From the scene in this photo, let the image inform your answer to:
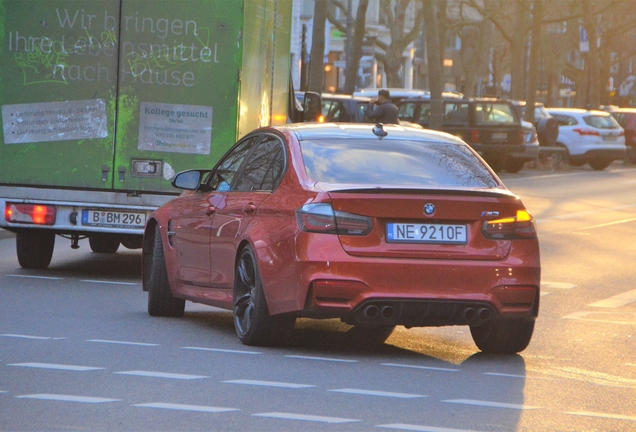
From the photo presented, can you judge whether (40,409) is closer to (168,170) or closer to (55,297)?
(55,297)

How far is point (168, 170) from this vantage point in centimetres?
1303

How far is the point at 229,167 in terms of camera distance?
32.7ft

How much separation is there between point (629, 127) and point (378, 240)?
38237 millimetres

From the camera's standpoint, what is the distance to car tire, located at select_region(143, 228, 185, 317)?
413 inches

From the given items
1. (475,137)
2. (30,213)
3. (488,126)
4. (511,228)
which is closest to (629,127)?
(488,126)

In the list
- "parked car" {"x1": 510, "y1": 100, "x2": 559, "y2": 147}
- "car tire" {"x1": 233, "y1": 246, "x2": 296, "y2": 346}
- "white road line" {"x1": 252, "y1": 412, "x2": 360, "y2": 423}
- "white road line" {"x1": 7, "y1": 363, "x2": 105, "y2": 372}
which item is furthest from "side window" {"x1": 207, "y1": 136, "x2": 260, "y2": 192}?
"parked car" {"x1": 510, "y1": 100, "x2": 559, "y2": 147}

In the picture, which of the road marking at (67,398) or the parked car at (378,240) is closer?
the road marking at (67,398)

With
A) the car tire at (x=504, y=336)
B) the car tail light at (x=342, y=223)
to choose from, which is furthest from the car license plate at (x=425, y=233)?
the car tire at (x=504, y=336)

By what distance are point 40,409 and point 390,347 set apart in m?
3.19

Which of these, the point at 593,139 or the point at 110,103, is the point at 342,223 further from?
the point at 593,139

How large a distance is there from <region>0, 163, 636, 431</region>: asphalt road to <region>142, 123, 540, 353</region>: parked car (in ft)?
1.01

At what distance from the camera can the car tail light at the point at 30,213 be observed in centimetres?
1294

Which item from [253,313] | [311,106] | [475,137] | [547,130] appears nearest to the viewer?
[253,313]

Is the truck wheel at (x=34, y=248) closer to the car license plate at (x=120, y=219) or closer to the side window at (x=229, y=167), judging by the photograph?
the car license plate at (x=120, y=219)
